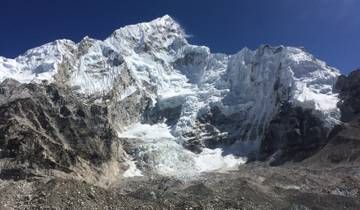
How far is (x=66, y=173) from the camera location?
19062 cm

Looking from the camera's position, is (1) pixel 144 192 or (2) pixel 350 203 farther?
(1) pixel 144 192

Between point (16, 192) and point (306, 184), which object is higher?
point (306, 184)

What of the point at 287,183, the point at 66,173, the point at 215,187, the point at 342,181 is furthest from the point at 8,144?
the point at 342,181

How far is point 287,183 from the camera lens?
17412cm

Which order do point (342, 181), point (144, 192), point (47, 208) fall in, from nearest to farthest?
point (47, 208)
point (144, 192)
point (342, 181)

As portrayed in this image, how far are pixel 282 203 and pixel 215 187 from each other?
81.4 feet

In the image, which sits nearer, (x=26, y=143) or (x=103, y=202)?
(x=103, y=202)

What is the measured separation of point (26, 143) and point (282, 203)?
8228cm

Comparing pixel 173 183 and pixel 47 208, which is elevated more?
pixel 173 183

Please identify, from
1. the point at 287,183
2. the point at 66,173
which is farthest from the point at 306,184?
the point at 66,173

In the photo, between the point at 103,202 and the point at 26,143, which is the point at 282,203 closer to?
the point at 103,202

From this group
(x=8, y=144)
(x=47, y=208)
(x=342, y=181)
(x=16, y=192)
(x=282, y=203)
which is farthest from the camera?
(x=8, y=144)

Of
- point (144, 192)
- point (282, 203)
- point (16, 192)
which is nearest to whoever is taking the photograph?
point (16, 192)

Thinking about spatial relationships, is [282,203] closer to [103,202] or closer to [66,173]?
[103,202]
